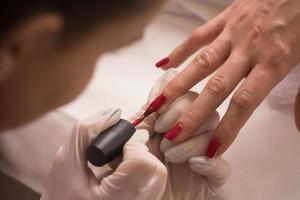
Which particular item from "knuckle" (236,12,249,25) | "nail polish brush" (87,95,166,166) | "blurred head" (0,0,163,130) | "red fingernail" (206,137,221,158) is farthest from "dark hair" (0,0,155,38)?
"knuckle" (236,12,249,25)

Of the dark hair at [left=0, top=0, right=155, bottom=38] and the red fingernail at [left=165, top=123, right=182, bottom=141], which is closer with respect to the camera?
the dark hair at [left=0, top=0, right=155, bottom=38]

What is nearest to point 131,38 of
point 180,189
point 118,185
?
point 118,185

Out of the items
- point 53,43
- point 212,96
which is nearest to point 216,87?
point 212,96

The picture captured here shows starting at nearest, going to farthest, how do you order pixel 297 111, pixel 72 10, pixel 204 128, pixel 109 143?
pixel 72 10 < pixel 109 143 < pixel 204 128 < pixel 297 111

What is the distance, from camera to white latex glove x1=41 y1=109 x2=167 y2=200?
0.59 meters

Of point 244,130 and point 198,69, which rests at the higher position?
point 198,69

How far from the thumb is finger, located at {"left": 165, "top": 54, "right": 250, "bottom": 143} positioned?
0.26ft

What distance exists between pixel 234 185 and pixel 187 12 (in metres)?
0.44

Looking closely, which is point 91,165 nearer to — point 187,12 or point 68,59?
point 68,59

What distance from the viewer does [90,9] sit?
0.28 meters

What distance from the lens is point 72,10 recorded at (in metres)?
0.28

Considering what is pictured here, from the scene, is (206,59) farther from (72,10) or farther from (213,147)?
(72,10)

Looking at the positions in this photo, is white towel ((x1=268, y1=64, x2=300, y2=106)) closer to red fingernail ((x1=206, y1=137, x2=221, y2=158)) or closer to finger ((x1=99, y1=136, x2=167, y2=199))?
red fingernail ((x1=206, y1=137, x2=221, y2=158))

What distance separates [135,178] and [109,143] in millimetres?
48
